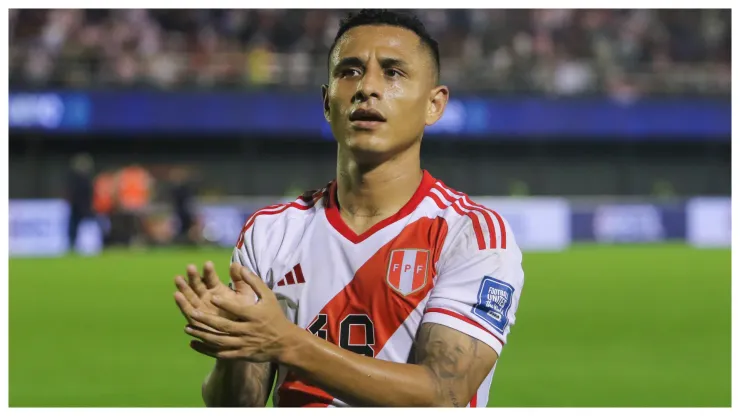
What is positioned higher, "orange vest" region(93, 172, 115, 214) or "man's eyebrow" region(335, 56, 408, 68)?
"orange vest" region(93, 172, 115, 214)

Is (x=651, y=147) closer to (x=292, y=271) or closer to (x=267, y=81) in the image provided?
(x=267, y=81)

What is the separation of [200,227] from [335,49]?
2050 cm

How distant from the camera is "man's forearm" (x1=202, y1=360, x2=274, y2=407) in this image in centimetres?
313

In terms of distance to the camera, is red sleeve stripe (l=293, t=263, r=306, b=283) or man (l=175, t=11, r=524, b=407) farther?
red sleeve stripe (l=293, t=263, r=306, b=283)

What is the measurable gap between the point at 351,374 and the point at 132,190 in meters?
20.9

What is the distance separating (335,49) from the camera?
3.18 meters

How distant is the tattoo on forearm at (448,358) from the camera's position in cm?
289

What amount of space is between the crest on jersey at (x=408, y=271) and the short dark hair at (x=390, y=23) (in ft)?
1.70

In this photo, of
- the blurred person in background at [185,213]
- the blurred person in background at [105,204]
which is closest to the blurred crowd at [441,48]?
the blurred person in background at [105,204]

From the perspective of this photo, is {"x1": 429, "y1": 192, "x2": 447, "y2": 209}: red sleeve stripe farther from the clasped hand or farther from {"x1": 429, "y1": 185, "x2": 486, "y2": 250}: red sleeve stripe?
the clasped hand

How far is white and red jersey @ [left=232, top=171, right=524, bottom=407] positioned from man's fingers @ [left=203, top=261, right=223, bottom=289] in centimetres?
53

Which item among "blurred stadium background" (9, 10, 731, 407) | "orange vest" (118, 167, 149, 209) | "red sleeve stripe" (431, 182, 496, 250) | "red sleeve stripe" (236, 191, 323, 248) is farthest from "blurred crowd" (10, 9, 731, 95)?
"red sleeve stripe" (431, 182, 496, 250)

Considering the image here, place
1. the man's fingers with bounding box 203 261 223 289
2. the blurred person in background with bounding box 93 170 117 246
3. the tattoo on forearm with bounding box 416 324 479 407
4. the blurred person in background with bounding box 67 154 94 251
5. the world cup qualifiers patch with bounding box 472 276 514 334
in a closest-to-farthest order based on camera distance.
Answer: the man's fingers with bounding box 203 261 223 289 < the tattoo on forearm with bounding box 416 324 479 407 < the world cup qualifiers patch with bounding box 472 276 514 334 < the blurred person in background with bounding box 67 154 94 251 < the blurred person in background with bounding box 93 170 117 246
